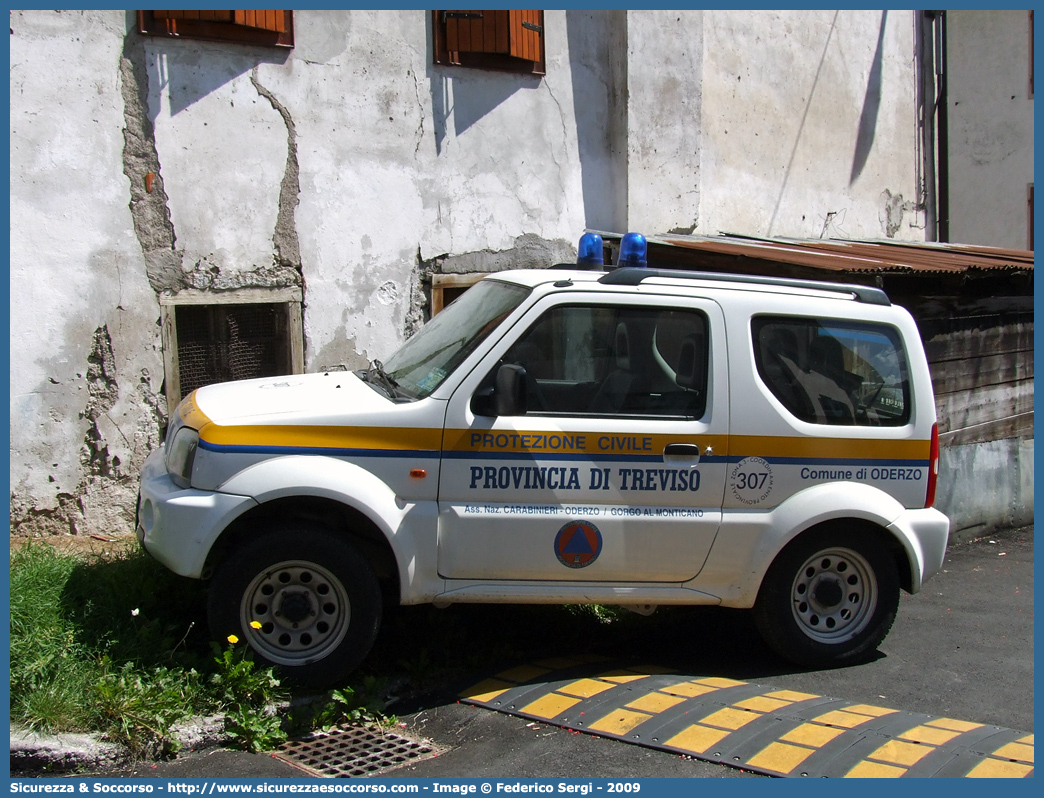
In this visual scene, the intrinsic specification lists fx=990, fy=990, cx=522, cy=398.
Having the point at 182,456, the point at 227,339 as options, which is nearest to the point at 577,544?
the point at 182,456

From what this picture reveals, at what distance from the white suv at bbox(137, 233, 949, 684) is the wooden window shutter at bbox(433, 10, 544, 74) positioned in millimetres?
3956

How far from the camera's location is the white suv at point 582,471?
463cm

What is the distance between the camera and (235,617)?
4.57 meters

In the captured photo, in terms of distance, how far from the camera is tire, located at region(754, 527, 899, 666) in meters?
5.22

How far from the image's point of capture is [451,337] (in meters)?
5.21

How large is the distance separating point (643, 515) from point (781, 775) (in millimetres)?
1375

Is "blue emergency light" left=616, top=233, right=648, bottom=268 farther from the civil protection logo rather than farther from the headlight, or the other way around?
the headlight

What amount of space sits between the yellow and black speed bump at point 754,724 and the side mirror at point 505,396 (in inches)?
55.3

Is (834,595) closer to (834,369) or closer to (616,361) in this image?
(834,369)

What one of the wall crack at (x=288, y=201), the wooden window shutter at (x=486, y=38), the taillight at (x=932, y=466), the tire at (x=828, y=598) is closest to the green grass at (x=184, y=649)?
the tire at (x=828, y=598)

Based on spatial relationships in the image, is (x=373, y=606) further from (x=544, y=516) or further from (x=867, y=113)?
(x=867, y=113)

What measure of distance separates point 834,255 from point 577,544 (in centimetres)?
475

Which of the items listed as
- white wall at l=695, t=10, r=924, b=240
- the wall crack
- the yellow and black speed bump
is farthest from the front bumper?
white wall at l=695, t=10, r=924, b=240

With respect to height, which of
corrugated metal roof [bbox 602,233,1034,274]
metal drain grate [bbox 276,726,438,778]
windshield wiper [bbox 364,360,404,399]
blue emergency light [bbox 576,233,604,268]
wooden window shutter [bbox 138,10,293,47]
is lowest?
metal drain grate [bbox 276,726,438,778]
